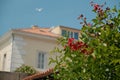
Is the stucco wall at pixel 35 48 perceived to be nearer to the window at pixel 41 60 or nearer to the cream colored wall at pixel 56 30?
the window at pixel 41 60

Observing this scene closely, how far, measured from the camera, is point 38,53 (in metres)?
32.3

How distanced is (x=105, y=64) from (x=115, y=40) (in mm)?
474

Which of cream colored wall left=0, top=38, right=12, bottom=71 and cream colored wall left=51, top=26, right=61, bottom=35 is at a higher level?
cream colored wall left=51, top=26, right=61, bottom=35

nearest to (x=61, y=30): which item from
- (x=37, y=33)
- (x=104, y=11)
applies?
(x=37, y=33)

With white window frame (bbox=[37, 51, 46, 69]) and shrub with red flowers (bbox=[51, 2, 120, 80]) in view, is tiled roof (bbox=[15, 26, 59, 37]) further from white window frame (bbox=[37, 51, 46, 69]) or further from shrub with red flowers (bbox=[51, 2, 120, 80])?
shrub with red flowers (bbox=[51, 2, 120, 80])

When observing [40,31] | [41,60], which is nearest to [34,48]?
[41,60]

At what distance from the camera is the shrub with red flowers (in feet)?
22.7

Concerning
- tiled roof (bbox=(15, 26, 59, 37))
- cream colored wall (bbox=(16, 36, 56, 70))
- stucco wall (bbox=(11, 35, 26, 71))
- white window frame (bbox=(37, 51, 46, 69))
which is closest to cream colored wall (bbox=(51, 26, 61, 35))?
tiled roof (bbox=(15, 26, 59, 37))

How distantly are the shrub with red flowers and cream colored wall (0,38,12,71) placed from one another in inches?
950

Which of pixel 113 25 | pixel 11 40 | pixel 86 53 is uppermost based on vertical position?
pixel 11 40

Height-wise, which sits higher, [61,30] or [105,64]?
[61,30]

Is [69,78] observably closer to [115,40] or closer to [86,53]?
[86,53]

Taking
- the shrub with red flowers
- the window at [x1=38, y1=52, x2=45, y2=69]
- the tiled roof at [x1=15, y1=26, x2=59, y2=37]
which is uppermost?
the tiled roof at [x1=15, y1=26, x2=59, y2=37]

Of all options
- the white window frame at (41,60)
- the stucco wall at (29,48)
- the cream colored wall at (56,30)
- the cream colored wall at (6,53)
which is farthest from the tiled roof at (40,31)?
the white window frame at (41,60)
